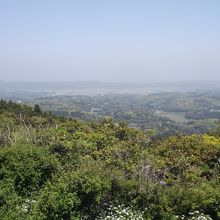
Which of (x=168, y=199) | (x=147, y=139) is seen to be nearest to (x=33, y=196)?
(x=168, y=199)

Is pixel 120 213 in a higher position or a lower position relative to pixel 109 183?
lower

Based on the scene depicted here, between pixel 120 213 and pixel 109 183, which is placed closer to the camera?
pixel 120 213

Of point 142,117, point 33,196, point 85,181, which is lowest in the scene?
point 142,117

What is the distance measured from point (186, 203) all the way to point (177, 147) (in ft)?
23.3

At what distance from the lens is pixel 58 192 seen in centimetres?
1300

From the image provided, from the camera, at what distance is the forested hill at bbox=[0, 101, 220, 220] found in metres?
13.3

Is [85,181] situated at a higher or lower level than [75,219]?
higher

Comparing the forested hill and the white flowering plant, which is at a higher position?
the forested hill

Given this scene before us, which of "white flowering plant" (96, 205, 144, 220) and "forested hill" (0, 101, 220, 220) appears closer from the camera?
"white flowering plant" (96, 205, 144, 220)

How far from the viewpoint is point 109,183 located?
46.0 feet

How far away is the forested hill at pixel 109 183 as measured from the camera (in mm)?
13266

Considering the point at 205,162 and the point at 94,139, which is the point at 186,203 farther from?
the point at 94,139

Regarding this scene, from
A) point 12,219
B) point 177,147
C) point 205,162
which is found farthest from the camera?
point 177,147

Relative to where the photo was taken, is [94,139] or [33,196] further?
[94,139]
